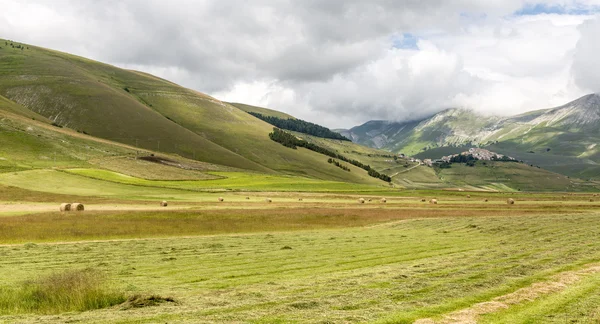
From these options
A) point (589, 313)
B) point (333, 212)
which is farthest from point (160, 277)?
point (333, 212)

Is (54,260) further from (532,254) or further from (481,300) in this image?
(532,254)

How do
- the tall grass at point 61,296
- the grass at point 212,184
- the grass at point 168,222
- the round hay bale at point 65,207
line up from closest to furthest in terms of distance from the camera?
the tall grass at point 61,296 < the grass at point 168,222 < the round hay bale at point 65,207 < the grass at point 212,184

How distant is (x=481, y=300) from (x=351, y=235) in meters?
25.6

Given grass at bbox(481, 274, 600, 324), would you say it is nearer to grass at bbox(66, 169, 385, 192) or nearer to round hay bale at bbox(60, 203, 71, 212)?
round hay bale at bbox(60, 203, 71, 212)

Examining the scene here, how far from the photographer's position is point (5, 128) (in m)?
154

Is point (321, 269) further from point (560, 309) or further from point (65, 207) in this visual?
point (65, 207)

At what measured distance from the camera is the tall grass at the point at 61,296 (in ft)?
57.2

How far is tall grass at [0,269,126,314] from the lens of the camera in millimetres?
17422

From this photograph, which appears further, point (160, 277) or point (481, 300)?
point (160, 277)

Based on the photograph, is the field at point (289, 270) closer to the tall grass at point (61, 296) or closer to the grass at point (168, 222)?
the tall grass at point (61, 296)

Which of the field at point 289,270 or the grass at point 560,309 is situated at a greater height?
the grass at point 560,309

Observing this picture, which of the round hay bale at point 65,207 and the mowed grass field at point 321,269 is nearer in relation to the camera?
the mowed grass field at point 321,269

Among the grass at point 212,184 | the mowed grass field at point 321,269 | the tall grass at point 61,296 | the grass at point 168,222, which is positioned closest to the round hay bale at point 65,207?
the grass at point 168,222

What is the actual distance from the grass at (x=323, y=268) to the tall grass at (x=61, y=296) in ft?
4.86
